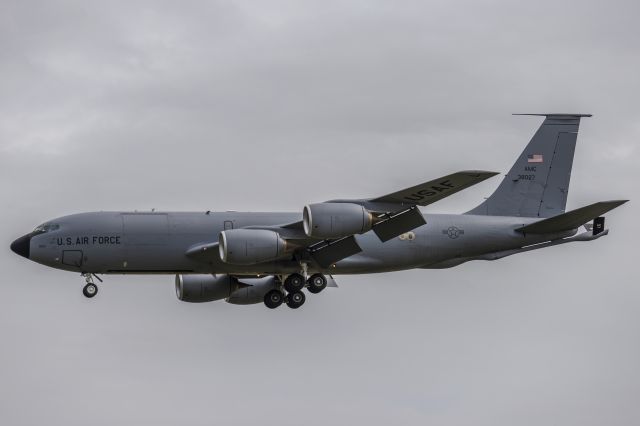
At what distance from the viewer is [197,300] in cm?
7144

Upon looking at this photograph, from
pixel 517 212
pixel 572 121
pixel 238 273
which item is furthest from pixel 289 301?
pixel 572 121

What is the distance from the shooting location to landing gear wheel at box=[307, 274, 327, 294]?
215 ft

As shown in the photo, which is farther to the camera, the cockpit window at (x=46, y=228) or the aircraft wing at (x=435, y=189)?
the cockpit window at (x=46, y=228)

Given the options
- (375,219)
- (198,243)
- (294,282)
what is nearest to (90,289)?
(198,243)

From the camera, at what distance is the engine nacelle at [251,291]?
71500mm

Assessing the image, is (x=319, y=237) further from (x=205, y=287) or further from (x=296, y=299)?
(x=205, y=287)

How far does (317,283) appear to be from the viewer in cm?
6550

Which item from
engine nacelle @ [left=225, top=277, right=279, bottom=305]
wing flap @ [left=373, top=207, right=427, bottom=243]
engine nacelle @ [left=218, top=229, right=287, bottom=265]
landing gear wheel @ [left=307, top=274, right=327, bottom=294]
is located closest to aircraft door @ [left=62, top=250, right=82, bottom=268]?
engine nacelle @ [left=218, top=229, right=287, bottom=265]

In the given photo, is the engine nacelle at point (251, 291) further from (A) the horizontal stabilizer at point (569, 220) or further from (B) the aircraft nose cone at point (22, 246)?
(A) the horizontal stabilizer at point (569, 220)

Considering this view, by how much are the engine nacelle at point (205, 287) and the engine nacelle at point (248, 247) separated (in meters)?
9.15

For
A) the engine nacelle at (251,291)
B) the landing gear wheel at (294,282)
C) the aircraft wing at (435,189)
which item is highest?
the aircraft wing at (435,189)

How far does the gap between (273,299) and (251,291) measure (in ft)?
14.3

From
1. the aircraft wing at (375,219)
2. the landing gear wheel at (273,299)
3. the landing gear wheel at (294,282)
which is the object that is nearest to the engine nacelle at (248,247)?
the aircraft wing at (375,219)

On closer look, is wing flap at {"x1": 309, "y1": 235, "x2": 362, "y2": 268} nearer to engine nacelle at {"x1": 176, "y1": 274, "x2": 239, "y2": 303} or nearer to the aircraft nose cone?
engine nacelle at {"x1": 176, "y1": 274, "x2": 239, "y2": 303}
